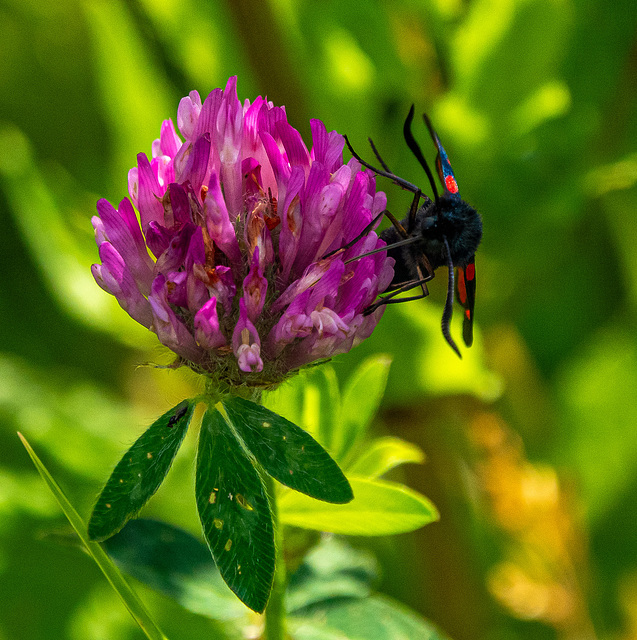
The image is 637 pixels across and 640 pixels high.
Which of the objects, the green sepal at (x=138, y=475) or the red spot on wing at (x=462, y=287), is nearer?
the green sepal at (x=138, y=475)

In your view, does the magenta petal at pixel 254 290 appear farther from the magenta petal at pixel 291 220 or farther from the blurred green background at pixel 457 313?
the blurred green background at pixel 457 313

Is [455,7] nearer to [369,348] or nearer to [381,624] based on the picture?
[369,348]

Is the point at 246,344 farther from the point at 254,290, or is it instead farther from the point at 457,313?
the point at 457,313

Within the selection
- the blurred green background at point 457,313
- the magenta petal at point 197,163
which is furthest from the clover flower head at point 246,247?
the blurred green background at point 457,313

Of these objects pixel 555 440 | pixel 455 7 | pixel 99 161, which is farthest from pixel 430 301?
pixel 99 161

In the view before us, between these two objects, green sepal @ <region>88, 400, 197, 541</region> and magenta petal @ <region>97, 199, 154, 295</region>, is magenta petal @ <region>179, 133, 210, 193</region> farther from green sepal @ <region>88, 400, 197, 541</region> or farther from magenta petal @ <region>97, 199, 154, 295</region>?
green sepal @ <region>88, 400, 197, 541</region>

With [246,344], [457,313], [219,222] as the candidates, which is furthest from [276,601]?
[457,313]
